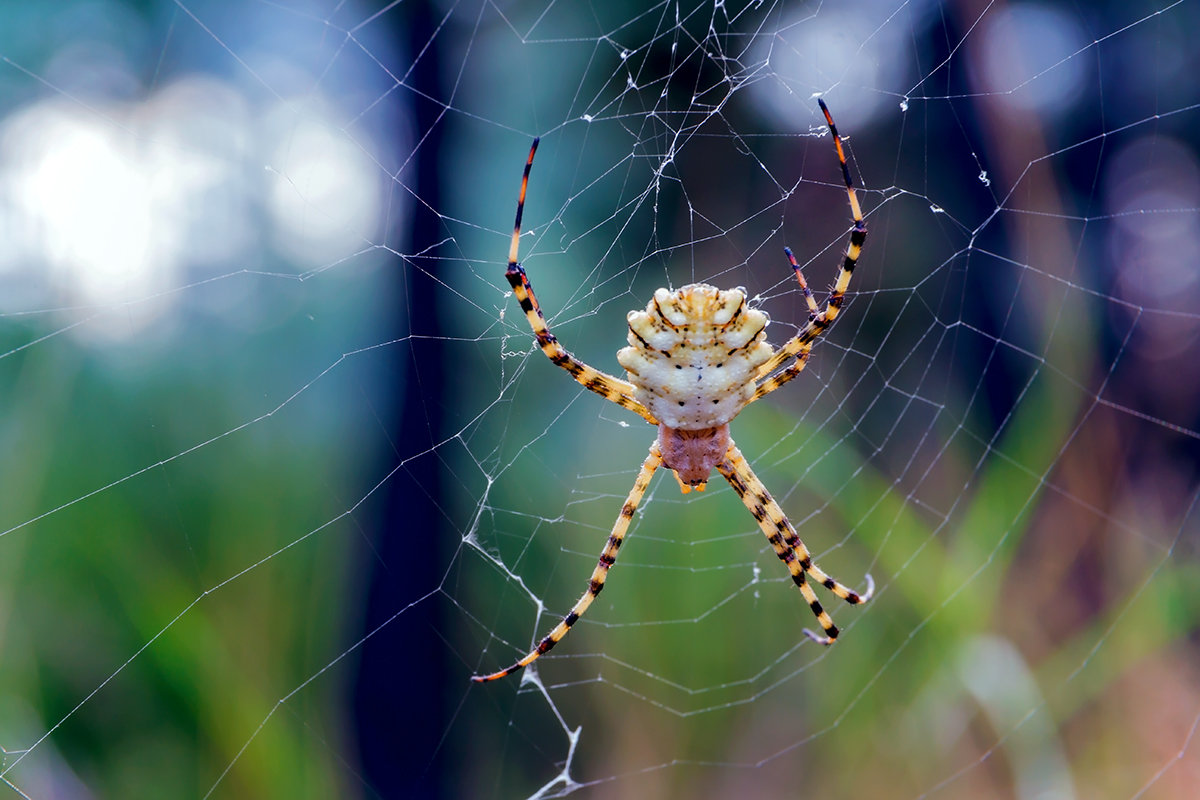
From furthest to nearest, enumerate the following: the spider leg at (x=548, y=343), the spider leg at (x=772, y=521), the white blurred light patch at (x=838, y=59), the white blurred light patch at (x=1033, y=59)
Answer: the white blurred light patch at (x=1033, y=59) < the spider leg at (x=772, y=521) < the white blurred light patch at (x=838, y=59) < the spider leg at (x=548, y=343)

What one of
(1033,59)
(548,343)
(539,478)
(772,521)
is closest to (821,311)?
(548,343)

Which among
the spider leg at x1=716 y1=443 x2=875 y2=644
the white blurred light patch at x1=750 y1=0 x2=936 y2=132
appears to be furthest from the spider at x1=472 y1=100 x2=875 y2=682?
the white blurred light patch at x1=750 y1=0 x2=936 y2=132

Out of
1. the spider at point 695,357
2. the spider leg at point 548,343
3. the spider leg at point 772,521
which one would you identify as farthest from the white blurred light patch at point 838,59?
the spider leg at point 772,521

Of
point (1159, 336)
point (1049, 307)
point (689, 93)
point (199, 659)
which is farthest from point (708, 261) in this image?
point (1159, 336)

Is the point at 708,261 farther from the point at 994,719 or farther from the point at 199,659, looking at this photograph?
the point at 199,659

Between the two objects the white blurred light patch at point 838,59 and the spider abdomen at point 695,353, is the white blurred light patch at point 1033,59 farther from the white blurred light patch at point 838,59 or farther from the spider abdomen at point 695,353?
the spider abdomen at point 695,353

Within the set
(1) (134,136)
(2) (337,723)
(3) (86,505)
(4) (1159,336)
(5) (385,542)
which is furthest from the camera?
(4) (1159,336)
